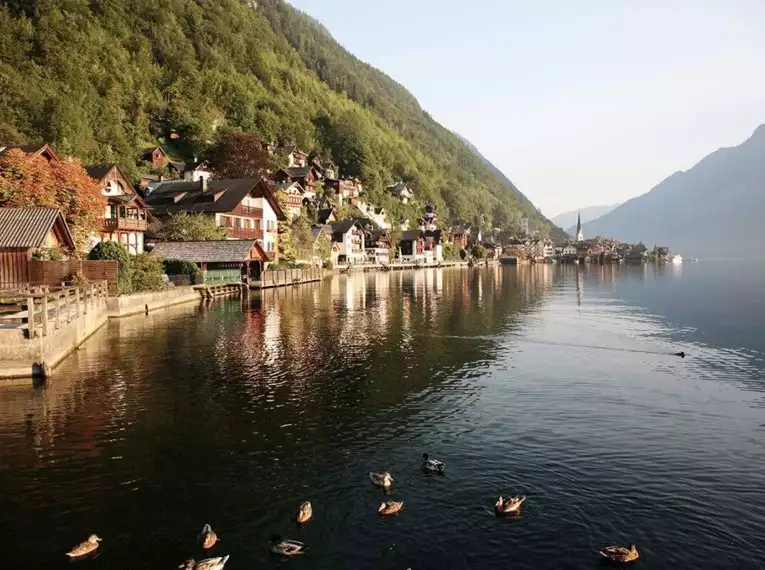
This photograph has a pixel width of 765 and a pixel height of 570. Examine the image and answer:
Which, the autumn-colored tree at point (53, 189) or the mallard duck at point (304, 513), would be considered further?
the autumn-colored tree at point (53, 189)

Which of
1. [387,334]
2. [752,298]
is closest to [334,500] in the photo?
[387,334]

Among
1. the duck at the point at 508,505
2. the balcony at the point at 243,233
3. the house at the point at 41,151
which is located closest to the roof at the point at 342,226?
the balcony at the point at 243,233

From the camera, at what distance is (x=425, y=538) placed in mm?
13391

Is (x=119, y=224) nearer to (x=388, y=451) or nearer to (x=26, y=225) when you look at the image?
(x=26, y=225)

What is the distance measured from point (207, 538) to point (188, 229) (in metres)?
70.1

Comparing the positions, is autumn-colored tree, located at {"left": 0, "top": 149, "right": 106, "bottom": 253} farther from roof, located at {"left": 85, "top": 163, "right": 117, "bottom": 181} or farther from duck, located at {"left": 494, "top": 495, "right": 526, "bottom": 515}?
duck, located at {"left": 494, "top": 495, "right": 526, "bottom": 515}

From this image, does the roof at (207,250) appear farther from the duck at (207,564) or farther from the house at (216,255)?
the duck at (207,564)

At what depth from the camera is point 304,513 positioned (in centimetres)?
1413

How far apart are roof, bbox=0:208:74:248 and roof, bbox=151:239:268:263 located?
94.3 ft

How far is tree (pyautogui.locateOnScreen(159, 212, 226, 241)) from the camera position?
78.1m

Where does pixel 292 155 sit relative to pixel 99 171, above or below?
above

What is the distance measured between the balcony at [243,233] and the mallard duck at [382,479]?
73492 millimetres

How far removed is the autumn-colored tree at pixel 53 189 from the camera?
50.8 m

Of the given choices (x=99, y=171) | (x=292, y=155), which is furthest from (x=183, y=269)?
(x=292, y=155)
